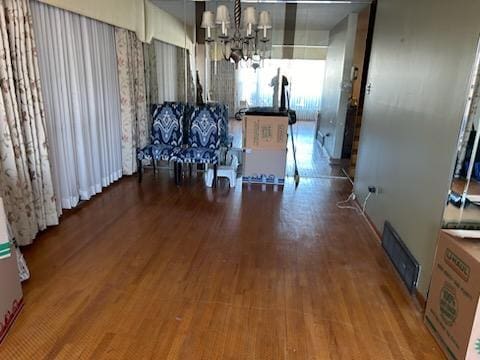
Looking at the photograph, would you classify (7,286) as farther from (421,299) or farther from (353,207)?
(353,207)

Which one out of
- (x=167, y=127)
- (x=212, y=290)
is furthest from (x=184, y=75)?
(x=212, y=290)

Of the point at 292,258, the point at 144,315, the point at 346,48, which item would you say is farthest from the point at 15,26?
the point at 346,48

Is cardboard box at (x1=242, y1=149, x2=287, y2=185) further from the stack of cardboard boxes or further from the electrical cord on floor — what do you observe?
the electrical cord on floor

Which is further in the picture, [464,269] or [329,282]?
[329,282]

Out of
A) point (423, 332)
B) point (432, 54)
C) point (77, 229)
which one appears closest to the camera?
point (423, 332)

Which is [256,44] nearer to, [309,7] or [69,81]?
[309,7]

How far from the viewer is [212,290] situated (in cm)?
238

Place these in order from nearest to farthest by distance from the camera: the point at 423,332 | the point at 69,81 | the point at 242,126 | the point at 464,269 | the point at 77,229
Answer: the point at 464,269 < the point at 423,332 < the point at 77,229 < the point at 69,81 < the point at 242,126

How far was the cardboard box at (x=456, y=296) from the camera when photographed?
1646mm

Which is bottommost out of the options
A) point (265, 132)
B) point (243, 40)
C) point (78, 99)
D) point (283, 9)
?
point (265, 132)

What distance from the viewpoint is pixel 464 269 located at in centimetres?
173

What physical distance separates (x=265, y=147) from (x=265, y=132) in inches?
7.9

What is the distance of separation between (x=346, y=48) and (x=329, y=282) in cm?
417

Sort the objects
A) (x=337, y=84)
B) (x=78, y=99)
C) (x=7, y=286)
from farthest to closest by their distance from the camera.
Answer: (x=337, y=84), (x=78, y=99), (x=7, y=286)
